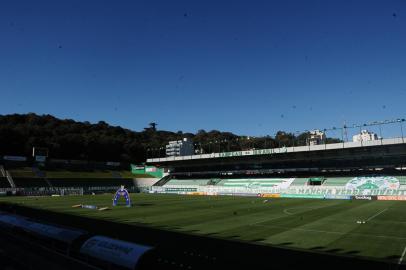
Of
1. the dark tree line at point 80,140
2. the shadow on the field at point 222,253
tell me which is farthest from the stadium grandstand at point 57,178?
the shadow on the field at point 222,253

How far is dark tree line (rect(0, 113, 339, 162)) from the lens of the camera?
11181 cm

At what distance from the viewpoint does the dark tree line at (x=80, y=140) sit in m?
112

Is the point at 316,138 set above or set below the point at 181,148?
below

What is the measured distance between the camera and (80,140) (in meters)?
124

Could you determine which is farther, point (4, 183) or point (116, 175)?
point (116, 175)

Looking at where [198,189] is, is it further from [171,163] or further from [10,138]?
[10,138]

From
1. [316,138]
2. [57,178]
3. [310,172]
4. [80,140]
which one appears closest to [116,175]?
[57,178]

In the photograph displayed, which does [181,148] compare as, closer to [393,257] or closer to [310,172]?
[310,172]

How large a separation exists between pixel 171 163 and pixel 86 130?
5142 centimetres

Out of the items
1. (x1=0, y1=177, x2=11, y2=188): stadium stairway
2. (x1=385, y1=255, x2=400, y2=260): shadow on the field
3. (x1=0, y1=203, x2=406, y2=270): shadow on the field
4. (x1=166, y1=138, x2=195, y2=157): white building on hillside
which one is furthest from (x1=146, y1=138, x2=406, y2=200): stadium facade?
(x1=0, y1=203, x2=406, y2=270): shadow on the field

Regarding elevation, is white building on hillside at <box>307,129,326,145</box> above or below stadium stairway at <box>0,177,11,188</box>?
above

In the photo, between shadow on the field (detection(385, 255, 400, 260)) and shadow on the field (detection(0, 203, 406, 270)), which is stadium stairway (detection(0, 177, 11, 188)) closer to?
shadow on the field (detection(0, 203, 406, 270))

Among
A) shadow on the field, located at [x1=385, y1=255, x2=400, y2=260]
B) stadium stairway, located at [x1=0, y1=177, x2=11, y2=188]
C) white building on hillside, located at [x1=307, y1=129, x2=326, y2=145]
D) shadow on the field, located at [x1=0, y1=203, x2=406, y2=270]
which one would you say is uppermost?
white building on hillside, located at [x1=307, y1=129, x2=326, y2=145]

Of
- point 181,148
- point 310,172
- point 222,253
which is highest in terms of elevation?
point 181,148
